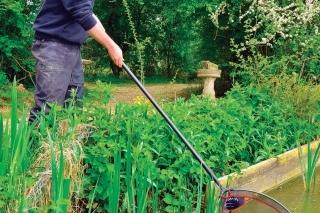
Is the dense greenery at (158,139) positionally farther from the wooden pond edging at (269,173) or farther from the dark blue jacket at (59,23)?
the dark blue jacket at (59,23)

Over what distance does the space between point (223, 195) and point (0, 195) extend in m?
1.52

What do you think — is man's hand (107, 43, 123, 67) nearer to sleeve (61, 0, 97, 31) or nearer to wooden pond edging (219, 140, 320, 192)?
sleeve (61, 0, 97, 31)

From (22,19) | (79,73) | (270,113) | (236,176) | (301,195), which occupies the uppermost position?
(22,19)

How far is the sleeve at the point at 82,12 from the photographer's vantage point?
12.4 ft

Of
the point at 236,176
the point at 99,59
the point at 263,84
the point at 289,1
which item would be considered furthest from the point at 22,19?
the point at 99,59

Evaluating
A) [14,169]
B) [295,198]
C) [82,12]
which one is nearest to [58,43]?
[82,12]

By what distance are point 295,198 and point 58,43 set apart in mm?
2520

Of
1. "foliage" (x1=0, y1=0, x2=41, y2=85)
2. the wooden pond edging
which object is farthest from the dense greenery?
"foliage" (x1=0, y1=0, x2=41, y2=85)

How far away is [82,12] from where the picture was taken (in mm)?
3787

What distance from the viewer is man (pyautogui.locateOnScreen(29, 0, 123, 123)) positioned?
12.6ft

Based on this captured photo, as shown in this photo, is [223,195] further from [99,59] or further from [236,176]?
[99,59]

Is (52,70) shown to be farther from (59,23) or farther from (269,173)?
(269,173)

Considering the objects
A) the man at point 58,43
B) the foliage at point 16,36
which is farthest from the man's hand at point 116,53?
the foliage at point 16,36

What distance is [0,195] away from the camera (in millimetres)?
2391
